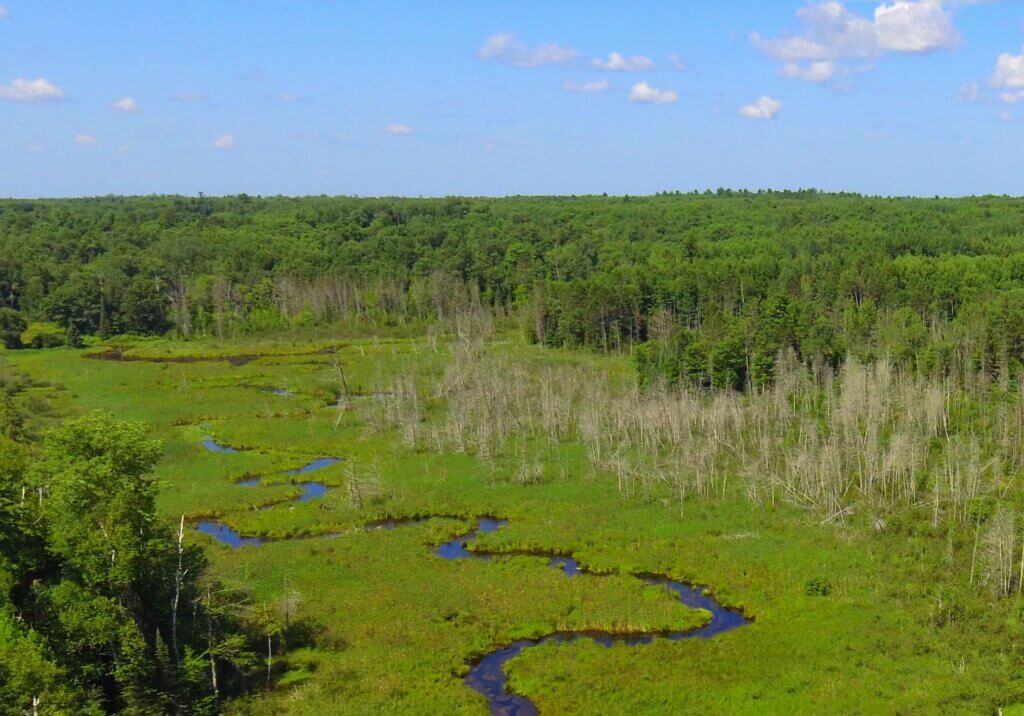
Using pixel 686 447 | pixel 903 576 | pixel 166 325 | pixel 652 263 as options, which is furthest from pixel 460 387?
pixel 166 325

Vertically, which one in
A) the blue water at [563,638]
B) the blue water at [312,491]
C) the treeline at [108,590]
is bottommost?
the blue water at [563,638]

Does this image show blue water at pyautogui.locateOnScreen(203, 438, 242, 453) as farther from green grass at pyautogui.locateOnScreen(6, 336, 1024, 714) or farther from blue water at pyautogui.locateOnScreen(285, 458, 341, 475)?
blue water at pyautogui.locateOnScreen(285, 458, 341, 475)

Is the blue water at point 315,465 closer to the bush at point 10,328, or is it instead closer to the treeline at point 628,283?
the treeline at point 628,283

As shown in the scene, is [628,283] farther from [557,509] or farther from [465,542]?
[465,542]

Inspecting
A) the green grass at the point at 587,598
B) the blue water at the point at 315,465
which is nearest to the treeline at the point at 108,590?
the green grass at the point at 587,598

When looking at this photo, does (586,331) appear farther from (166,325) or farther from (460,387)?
(166,325)
